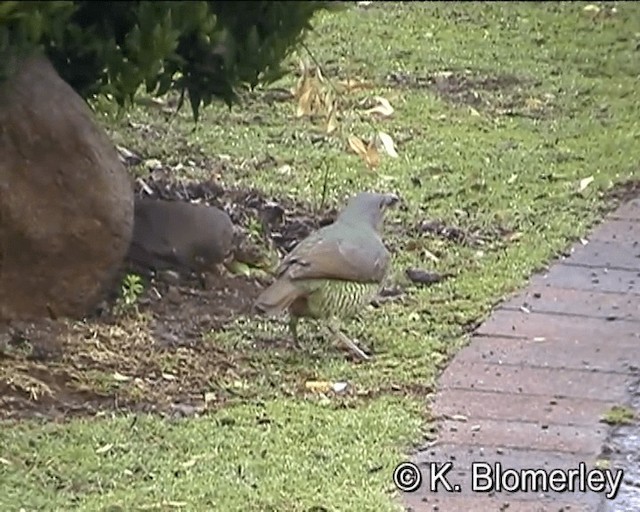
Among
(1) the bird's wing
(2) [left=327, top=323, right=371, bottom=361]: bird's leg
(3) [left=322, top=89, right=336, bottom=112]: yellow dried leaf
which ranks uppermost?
(3) [left=322, top=89, right=336, bottom=112]: yellow dried leaf

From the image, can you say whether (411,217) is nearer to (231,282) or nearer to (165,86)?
(231,282)

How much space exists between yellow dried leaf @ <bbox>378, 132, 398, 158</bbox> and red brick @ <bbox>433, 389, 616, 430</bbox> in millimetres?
3001

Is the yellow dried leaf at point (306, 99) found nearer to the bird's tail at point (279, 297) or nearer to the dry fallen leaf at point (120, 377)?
the bird's tail at point (279, 297)

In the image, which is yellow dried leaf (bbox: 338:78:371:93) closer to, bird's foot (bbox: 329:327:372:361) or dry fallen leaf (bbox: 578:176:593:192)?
dry fallen leaf (bbox: 578:176:593:192)

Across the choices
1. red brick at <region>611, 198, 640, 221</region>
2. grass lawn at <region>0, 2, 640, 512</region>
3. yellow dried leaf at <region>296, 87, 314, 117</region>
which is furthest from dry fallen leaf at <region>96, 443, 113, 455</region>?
red brick at <region>611, 198, 640, 221</region>

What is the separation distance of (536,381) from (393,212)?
92.6 inches

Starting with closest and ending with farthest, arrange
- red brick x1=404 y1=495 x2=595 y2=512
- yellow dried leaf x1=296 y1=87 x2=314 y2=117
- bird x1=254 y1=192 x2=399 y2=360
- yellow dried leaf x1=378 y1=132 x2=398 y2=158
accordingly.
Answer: red brick x1=404 y1=495 x2=595 y2=512
bird x1=254 y1=192 x2=399 y2=360
yellow dried leaf x1=296 y1=87 x2=314 y2=117
yellow dried leaf x1=378 y1=132 x2=398 y2=158

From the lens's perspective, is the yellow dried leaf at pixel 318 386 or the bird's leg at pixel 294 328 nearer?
the yellow dried leaf at pixel 318 386

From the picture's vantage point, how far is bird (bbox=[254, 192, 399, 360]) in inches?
251

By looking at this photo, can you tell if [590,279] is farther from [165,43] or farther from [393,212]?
[165,43]

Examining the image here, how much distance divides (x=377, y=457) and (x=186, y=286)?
76.5 inches

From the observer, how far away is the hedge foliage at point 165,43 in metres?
6.12

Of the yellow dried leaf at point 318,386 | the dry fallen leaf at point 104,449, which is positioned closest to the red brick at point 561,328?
the yellow dried leaf at point 318,386

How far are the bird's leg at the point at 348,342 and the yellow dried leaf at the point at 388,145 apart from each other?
2317 millimetres
